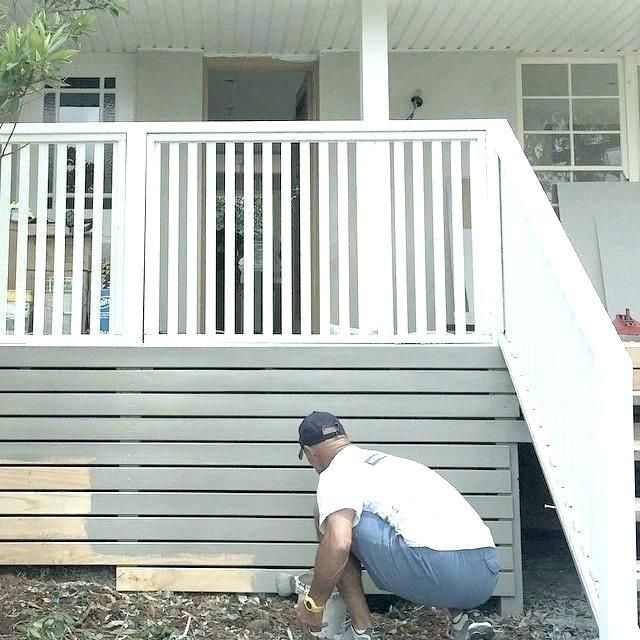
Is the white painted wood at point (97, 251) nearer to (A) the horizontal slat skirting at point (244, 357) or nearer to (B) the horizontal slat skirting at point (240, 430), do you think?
(A) the horizontal slat skirting at point (244, 357)

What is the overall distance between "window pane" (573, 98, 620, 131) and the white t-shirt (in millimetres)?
4081

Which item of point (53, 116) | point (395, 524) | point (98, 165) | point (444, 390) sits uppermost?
point (53, 116)

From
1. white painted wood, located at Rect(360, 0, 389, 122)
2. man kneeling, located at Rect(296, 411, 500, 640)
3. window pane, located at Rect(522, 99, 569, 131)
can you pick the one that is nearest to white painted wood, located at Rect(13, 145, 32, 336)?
man kneeling, located at Rect(296, 411, 500, 640)

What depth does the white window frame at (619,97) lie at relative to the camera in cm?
608

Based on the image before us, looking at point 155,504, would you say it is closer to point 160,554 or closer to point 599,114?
point 160,554

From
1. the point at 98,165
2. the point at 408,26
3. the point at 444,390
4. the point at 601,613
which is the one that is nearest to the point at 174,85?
the point at 408,26

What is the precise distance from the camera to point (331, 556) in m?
2.77

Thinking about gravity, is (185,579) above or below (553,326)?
below

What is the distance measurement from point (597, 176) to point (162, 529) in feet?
14.1

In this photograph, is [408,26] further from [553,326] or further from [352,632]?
[352,632]

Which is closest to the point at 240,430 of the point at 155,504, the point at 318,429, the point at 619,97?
the point at 155,504

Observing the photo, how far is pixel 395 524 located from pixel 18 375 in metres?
1.84

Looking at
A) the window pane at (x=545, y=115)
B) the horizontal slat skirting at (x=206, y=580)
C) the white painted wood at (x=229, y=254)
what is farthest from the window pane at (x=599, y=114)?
the horizontal slat skirting at (x=206, y=580)

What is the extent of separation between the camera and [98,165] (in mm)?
3854
